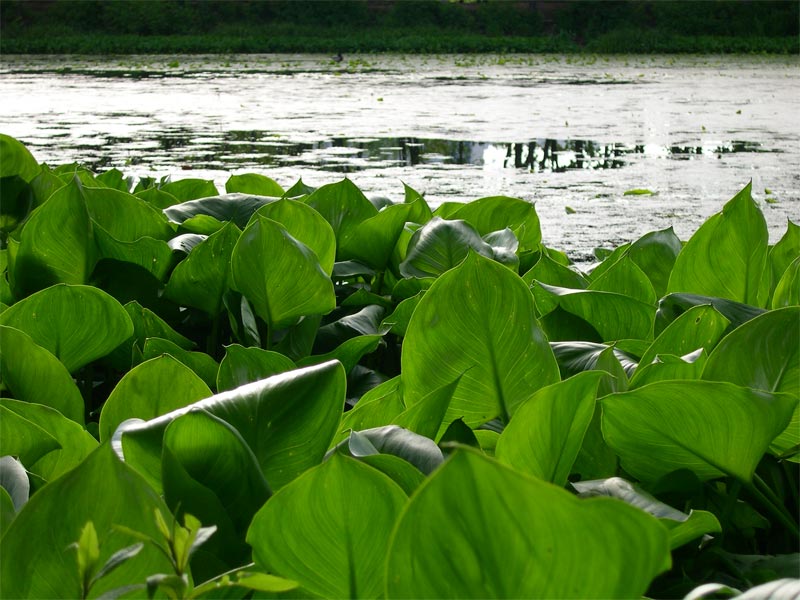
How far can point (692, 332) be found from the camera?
72 cm

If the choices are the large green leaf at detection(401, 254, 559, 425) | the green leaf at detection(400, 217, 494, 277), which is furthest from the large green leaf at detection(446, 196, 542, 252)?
the large green leaf at detection(401, 254, 559, 425)

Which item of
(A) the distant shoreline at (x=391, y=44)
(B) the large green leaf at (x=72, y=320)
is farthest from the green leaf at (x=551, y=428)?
(A) the distant shoreline at (x=391, y=44)

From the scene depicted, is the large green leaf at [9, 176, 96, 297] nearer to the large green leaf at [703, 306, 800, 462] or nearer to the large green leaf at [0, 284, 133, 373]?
the large green leaf at [0, 284, 133, 373]

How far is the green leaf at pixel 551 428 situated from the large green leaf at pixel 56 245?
1.96 ft

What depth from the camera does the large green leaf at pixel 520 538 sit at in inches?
12.3

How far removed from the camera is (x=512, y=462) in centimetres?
53

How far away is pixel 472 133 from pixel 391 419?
325 inches

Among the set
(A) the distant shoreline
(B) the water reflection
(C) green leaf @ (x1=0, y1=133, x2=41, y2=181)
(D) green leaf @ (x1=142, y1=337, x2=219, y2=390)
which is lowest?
(B) the water reflection

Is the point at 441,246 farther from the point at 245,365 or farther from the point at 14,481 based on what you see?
the point at 14,481

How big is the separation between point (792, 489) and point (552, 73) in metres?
17.7

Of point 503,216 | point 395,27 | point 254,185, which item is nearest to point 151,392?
point 503,216

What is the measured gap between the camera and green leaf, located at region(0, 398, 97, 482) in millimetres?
622

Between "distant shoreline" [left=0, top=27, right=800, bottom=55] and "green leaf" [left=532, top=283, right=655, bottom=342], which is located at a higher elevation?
"green leaf" [left=532, top=283, right=655, bottom=342]

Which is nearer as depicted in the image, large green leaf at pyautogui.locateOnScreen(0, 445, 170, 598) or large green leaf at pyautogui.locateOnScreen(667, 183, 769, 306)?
large green leaf at pyautogui.locateOnScreen(0, 445, 170, 598)
